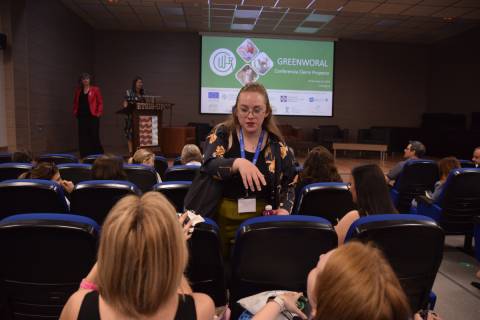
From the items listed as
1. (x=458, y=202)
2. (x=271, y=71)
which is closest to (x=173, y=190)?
(x=458, y=202)

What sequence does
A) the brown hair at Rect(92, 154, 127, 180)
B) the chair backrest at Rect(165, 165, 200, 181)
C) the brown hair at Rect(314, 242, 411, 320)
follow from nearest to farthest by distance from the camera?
1. the brown hair at Rect(314, 242, 411, 320)
2. the brown hair at Rect(92, 154, 127, 180)
3. the chair backrest at Rect(165, 165, 200, 181)

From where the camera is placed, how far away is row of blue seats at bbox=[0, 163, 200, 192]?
3057 mm

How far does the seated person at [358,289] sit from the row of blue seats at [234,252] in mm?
623

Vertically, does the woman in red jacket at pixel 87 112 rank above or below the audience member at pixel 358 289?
above

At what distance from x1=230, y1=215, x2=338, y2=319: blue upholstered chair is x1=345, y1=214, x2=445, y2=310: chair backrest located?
15 centimetres

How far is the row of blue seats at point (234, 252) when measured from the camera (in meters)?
1.38

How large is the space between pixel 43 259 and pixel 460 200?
3188 millimetres

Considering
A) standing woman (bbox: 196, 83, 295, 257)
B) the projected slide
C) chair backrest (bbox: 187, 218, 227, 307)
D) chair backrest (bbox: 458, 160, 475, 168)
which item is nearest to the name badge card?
standing woman (bbox: 196, 83, 295, 257)

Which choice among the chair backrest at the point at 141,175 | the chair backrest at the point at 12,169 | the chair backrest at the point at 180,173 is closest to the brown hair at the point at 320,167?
the chair backrest at the point at 180,173

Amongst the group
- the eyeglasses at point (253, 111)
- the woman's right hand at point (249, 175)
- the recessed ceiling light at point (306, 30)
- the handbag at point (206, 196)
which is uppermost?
the recessed ceiling light at point (306, 30)

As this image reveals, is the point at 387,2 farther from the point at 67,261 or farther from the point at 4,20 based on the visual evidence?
the point at 67,261

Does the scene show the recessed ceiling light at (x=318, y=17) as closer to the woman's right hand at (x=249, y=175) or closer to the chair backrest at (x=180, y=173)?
the chair backrest at (x=180, y=173)

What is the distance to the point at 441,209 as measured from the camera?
3279 mm

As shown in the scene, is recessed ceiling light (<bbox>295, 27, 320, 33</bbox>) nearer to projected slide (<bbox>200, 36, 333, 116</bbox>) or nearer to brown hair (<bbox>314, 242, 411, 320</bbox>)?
projected slide (<bbox>200, 36, 333, 116</bbox>)
